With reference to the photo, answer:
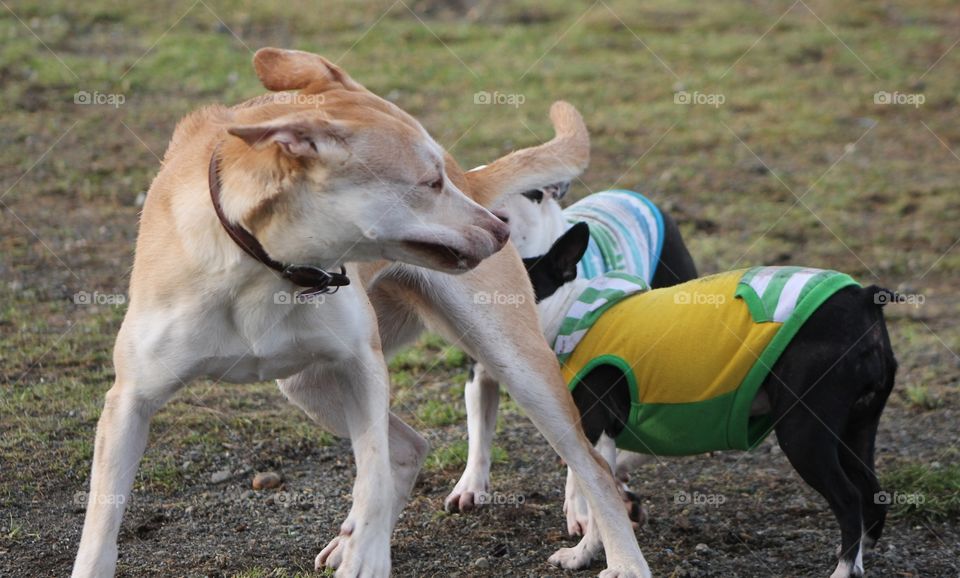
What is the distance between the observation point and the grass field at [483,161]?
491 cm

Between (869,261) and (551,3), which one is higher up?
(551,3)

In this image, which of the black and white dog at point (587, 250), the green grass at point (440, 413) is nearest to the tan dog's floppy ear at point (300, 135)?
the black and white dog at point (587, 250)

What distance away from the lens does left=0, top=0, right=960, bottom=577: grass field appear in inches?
193

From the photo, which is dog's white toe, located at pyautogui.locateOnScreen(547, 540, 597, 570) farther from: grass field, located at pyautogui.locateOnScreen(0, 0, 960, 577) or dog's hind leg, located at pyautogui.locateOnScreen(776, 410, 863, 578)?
dog's hind leg, located at pyautogui.locateOnScreen(776, 410, 863, 578)

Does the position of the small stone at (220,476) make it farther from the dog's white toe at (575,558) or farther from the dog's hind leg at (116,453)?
the dog's white toe at (575,558)

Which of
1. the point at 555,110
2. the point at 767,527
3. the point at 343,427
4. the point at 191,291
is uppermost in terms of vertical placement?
the point at 555,110

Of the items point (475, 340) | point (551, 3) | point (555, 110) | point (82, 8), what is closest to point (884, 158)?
point (551, 3)

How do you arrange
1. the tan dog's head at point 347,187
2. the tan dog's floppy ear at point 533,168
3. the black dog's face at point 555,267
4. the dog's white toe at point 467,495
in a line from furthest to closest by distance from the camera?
1. the dog's white toe at point 467,495
2. the black dog's face at point 555,267
3. the tan dog's floppy ear at point 533,168
4. the tan dog's head at point 347,187

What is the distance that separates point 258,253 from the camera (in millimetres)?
3631

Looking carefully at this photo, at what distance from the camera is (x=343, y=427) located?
4.73 m

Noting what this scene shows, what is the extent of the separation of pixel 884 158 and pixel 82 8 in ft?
25.7

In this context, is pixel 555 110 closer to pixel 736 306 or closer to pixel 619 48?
pixel 736 306

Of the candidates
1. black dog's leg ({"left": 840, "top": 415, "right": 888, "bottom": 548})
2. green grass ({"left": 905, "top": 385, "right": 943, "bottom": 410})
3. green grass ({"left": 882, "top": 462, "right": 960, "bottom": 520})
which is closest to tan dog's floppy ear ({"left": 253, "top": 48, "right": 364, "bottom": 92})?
black dog's leg ({"left": 840, "top": 415, "right": 888, "bottom": 548})

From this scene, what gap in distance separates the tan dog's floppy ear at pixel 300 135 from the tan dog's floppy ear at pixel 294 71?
0.67 meters
